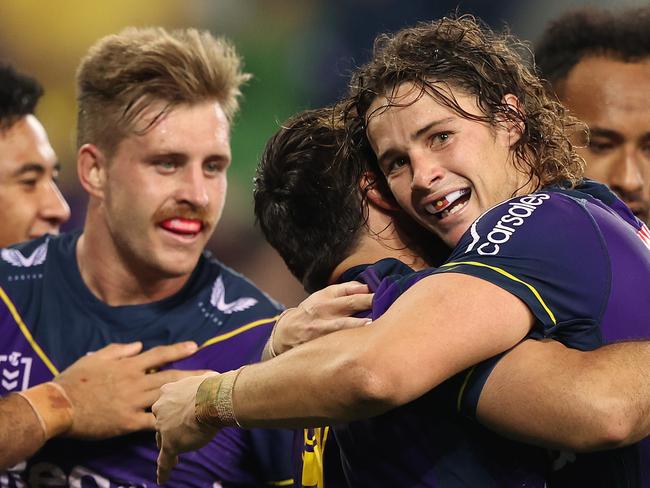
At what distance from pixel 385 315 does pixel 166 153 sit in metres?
2.01

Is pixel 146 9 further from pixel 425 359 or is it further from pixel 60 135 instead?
pixel 425 359

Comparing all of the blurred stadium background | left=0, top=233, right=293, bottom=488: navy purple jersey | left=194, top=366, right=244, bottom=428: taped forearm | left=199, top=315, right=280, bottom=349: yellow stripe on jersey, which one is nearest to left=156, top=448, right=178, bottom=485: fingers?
left=194, top=366, right=244, bottom=428: taped forearm

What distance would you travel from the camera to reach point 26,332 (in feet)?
11.8

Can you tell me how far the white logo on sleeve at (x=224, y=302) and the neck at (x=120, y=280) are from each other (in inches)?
5.4

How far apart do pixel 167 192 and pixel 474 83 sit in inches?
62.9

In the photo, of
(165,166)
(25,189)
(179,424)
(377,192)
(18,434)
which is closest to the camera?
(179,424)

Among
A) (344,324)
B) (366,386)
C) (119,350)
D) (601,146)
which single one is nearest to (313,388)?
(366,386)

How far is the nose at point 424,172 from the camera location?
2.34 meters

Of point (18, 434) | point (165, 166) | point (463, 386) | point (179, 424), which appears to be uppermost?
point (165, 166)

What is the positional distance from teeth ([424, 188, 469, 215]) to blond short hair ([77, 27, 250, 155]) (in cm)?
165

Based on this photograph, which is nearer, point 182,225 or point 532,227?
point 532,227

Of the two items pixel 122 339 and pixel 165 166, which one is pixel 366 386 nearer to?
pixel 122 339

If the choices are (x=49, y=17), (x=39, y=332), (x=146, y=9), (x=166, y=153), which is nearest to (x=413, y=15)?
(x=146, y=9)

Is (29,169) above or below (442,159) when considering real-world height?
below
